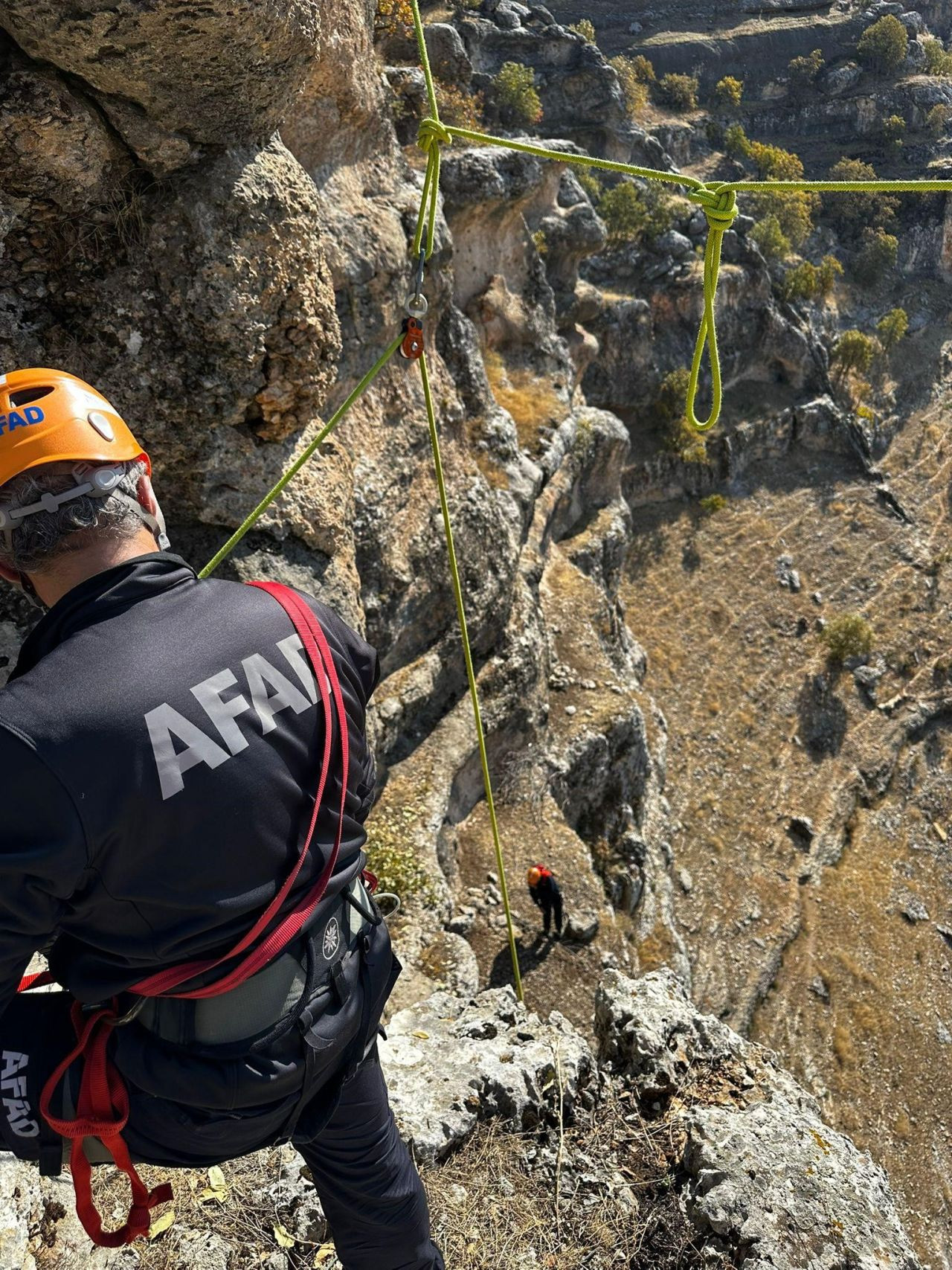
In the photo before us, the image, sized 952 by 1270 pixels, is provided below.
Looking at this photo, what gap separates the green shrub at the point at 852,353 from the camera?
36.5 m

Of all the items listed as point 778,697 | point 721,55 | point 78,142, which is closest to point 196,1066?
point 78,142

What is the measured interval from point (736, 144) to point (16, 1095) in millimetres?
55831

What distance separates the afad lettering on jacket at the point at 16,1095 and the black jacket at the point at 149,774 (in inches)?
14.8

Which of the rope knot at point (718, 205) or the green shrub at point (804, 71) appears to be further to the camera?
the green shrub at point (804, 71)

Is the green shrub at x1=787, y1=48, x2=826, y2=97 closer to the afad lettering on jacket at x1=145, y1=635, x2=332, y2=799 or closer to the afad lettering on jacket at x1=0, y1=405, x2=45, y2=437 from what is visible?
the afad lettering on jacket at x1=0, y1=405, x2=45, y2=437

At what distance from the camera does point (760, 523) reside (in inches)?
1249

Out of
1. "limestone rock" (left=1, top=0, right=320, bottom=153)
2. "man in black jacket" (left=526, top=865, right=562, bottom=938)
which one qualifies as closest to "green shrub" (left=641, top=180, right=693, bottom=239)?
"man in black jacket" (left=526, top=865, right=562, bottom=938)

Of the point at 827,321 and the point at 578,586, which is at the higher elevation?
the point at 578,586

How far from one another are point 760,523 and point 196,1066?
3209cm

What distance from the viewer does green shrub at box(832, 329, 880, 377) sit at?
3647cm

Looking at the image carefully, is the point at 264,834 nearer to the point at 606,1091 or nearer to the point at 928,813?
the point at 606,1091

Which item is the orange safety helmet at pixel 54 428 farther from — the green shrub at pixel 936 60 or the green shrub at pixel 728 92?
the green shrub at pixel 936 60

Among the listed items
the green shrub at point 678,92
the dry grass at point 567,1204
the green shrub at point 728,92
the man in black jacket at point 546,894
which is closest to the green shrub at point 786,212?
the green shrub at point 678,92

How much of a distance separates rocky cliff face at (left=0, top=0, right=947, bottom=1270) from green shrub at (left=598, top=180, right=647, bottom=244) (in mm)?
15159
